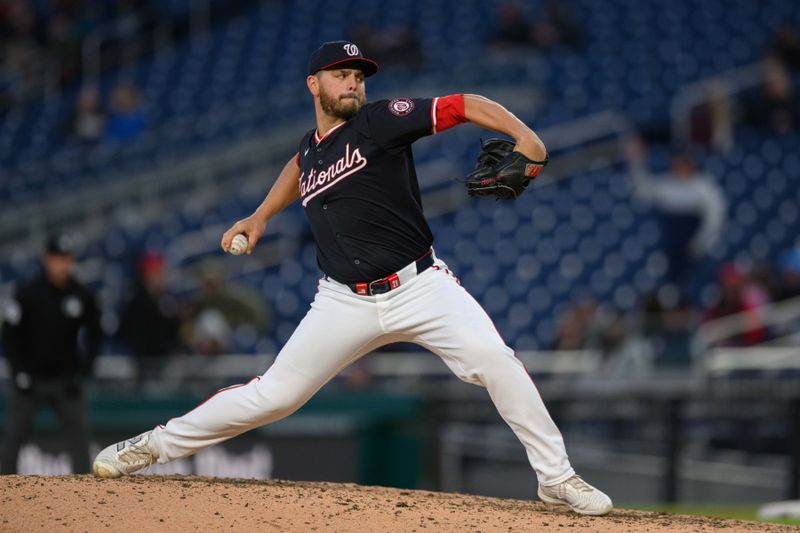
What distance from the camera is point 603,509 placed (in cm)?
490

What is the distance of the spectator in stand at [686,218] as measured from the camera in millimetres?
13523

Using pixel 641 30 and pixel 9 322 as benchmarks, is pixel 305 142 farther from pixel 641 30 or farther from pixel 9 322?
pixel 641 30

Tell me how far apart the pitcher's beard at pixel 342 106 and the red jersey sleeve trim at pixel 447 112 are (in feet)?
1.20

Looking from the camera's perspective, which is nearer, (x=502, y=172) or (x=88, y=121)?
(x=502, y=172)

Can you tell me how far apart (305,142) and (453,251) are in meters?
8.60

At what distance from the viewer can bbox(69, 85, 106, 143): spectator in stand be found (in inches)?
598

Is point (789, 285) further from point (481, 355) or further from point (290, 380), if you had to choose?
point (290, 380)

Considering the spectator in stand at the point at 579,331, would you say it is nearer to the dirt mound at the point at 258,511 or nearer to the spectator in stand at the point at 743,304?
the spectator in stand at the point at 743,304

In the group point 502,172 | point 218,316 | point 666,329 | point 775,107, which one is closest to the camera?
point 502,172

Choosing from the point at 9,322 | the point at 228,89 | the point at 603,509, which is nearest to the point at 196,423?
the point at 603,509

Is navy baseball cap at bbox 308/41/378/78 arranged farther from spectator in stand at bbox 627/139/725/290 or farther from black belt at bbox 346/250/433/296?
spectator in stand at bbox 627/139/725/290

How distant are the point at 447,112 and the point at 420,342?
0.92 m

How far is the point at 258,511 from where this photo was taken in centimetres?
464

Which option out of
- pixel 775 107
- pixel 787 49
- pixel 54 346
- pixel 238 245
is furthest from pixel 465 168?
pixel 238 245
